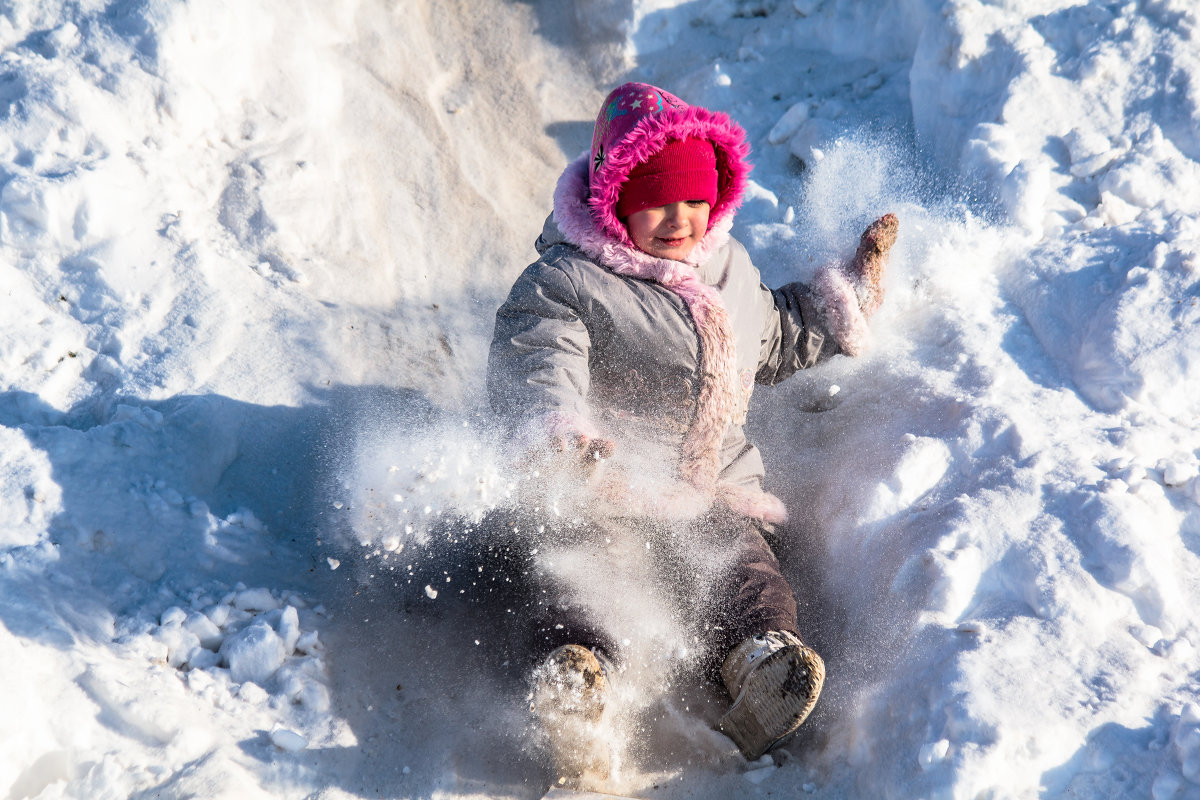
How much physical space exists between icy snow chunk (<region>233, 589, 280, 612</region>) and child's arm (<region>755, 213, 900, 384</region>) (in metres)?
1.30

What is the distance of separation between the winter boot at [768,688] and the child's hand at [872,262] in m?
0.93

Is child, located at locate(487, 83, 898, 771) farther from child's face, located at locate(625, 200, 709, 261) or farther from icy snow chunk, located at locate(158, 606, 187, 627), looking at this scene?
icy snow chunk, located at locate(158, 606, 187, 627)

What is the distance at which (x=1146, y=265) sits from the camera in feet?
7.05

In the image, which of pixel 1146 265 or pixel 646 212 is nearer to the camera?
pixel 646 212

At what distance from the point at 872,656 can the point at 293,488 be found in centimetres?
142

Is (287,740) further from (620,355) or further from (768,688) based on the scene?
(620,355)

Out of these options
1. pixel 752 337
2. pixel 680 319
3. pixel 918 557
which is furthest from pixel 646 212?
pixel 918 557

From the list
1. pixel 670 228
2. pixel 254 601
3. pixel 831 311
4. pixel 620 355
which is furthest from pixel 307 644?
pixel 831 311

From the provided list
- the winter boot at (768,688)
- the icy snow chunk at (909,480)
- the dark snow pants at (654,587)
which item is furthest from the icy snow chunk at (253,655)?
the icy snow chunk at (909,480)

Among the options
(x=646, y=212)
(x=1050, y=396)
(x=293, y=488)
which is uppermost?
(x=646, y=212)

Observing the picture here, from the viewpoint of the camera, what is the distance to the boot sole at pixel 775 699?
5.10ft

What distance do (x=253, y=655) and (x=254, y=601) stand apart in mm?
174

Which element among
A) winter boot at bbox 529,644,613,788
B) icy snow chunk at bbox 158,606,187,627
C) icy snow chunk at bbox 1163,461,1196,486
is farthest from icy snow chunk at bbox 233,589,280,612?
icy snow chunk at bbox 1163,461,1196,486

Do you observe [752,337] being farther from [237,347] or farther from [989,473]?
[237,347]
